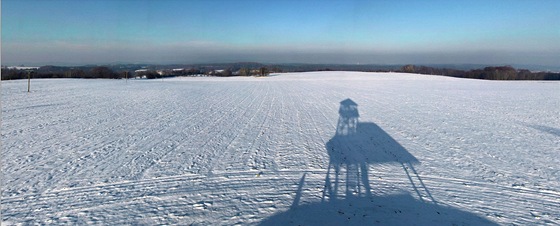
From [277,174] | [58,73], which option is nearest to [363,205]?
[277,174]

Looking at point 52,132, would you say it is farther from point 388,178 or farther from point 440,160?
point 440,160

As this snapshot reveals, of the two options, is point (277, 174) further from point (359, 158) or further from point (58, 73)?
point (58, 73)

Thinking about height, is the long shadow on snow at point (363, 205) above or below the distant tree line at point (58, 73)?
below

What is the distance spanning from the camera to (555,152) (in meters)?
9.02

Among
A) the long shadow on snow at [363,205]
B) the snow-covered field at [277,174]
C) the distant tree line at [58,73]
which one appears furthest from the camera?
the distant tree line at [58,73]

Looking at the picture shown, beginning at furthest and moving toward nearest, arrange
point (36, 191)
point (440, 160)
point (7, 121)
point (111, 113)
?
point (111, 113) < point (7, 121) < point (440, 160) < point (36, 191)

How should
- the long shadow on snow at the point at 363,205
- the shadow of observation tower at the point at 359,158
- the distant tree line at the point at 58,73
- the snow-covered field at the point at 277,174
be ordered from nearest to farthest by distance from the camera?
the long shadow on snow at the point at 363,205 → the snow-covered field at the point at 277,174 → the shadow of observation tower at the point at 359,158 → the distant tree line at the point at 58,73

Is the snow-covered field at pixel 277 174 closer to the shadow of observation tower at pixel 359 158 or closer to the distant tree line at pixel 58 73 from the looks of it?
the shadow of observation tower at pixel 359 158

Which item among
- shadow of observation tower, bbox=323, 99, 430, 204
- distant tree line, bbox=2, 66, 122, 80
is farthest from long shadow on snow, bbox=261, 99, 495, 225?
distant tree line, bbox=2, 66, 122, 80

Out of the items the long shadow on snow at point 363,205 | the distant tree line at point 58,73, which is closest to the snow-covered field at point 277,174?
the long shadow on snow at point 363,205

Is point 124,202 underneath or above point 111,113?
underneath

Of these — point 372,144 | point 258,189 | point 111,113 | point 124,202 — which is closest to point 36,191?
point 124,202

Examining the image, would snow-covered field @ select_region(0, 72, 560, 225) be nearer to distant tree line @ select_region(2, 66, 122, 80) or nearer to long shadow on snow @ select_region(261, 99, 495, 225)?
long shadow on snow @ select_region(261, 99, 495, 225)

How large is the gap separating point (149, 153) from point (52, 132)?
18.0 feet
